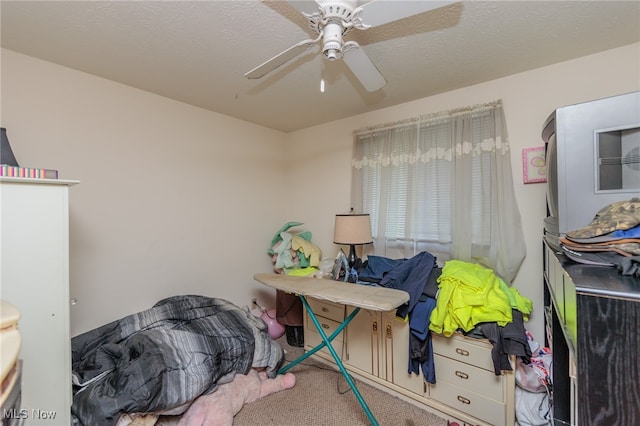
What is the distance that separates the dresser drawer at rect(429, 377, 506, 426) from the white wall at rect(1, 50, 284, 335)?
6.73 feet

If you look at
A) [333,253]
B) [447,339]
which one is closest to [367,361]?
[447,339]

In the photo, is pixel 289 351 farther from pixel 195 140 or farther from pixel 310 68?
pixel 310 68

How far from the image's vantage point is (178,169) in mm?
2502

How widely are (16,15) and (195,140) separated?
1.32 metres

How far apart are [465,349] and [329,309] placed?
1052 millimetres

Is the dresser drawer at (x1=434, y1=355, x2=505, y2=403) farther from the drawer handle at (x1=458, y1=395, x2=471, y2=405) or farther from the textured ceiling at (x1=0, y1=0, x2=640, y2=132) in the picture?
the textured ceiling at (x1=0, y1=0, x2=640, y2=132)

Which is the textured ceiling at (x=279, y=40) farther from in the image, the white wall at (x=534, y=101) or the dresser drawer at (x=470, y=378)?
the dresser drawer at (x=470, y=378)

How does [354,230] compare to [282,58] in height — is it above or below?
below

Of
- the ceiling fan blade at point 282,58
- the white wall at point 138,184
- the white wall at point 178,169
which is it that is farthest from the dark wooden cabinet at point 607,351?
the white wall at point 138,184

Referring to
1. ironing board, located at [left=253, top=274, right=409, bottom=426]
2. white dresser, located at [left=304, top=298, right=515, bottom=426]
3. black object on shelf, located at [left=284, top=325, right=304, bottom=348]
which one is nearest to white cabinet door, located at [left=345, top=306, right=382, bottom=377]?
white dresser, located at [left=304, top=298, right=515, bottom=426]

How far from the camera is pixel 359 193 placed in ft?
9.01

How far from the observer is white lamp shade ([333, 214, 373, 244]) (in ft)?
7.89

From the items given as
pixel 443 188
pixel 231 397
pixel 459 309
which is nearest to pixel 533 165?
pixel 443 188

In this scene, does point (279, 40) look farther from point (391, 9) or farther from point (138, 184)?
point (138, 184)
